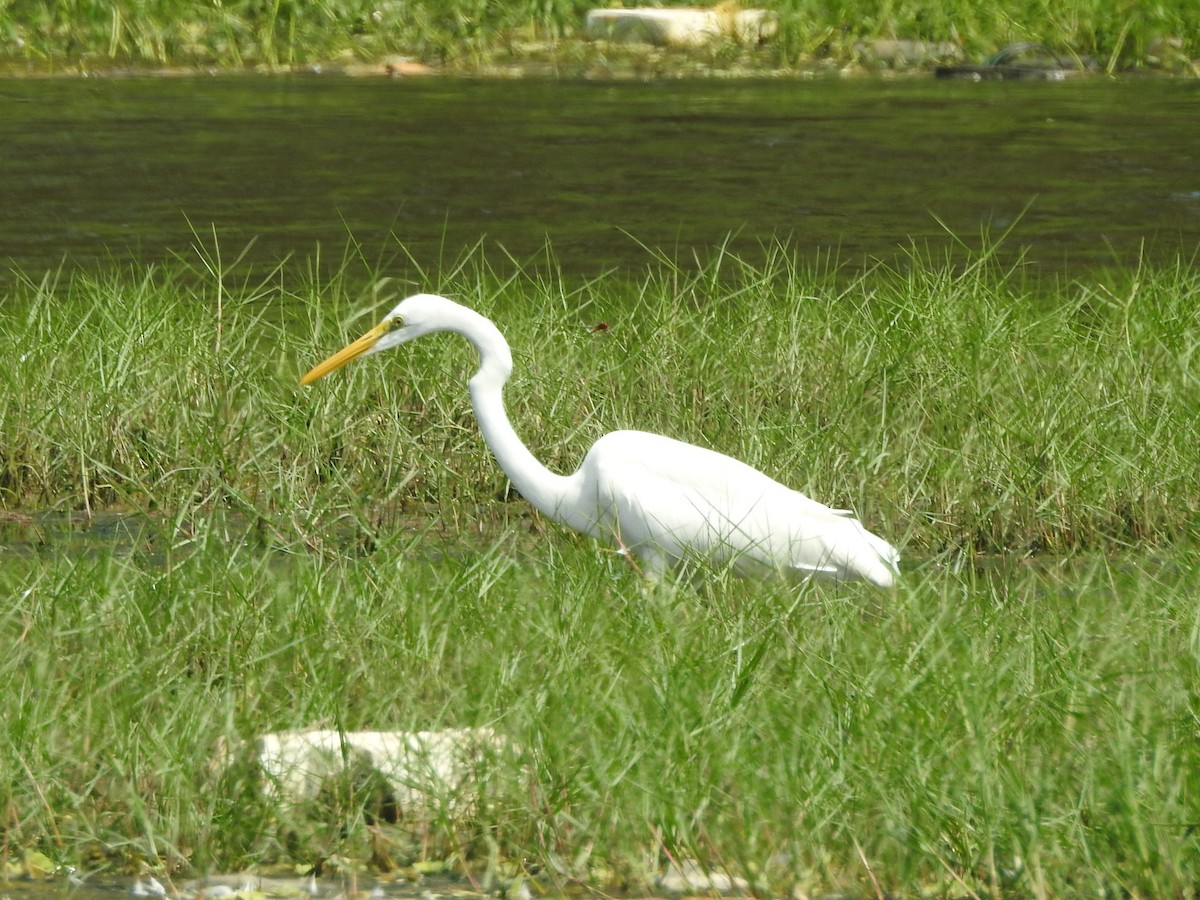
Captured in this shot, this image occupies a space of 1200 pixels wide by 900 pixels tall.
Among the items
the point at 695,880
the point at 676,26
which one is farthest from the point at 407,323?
the point at 676,26

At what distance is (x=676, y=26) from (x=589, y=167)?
14.2ft

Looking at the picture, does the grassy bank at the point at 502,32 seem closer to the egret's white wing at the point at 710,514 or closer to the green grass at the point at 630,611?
the green grass at the point at 630,611

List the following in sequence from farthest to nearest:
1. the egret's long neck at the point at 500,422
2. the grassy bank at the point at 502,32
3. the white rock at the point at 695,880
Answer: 1. the grassy bank at the point at 502,32
2. the egret's long neck at the point at 500,422
3. the white rock at the point at 695,880

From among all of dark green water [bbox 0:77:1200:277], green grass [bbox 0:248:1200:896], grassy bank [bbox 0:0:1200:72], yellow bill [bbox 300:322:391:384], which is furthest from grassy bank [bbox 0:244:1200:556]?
grassy bank [bbox 0:0:1200:72]

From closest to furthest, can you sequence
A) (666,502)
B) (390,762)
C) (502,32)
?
(390,762) → (666,502) → (502,32)

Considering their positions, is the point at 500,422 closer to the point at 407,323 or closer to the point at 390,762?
the point at 407,323

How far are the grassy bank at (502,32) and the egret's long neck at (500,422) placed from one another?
1052cm

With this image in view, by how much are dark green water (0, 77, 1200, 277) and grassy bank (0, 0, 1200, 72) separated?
572 millimetres

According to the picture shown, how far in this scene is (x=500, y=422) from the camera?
4457 millimetres

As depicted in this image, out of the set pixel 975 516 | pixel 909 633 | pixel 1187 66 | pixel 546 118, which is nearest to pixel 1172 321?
pixel 975 516

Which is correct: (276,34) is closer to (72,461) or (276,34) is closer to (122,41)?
(122,41)

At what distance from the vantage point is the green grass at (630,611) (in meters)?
2.94

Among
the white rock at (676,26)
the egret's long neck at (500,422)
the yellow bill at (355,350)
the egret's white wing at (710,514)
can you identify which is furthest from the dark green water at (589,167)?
the egret's white wing at (710,514)

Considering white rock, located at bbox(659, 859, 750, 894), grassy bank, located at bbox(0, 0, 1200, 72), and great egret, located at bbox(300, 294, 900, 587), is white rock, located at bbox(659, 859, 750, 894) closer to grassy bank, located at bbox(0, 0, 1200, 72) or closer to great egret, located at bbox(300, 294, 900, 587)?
great egret, located at bbox(300, 294, 900, 587)
